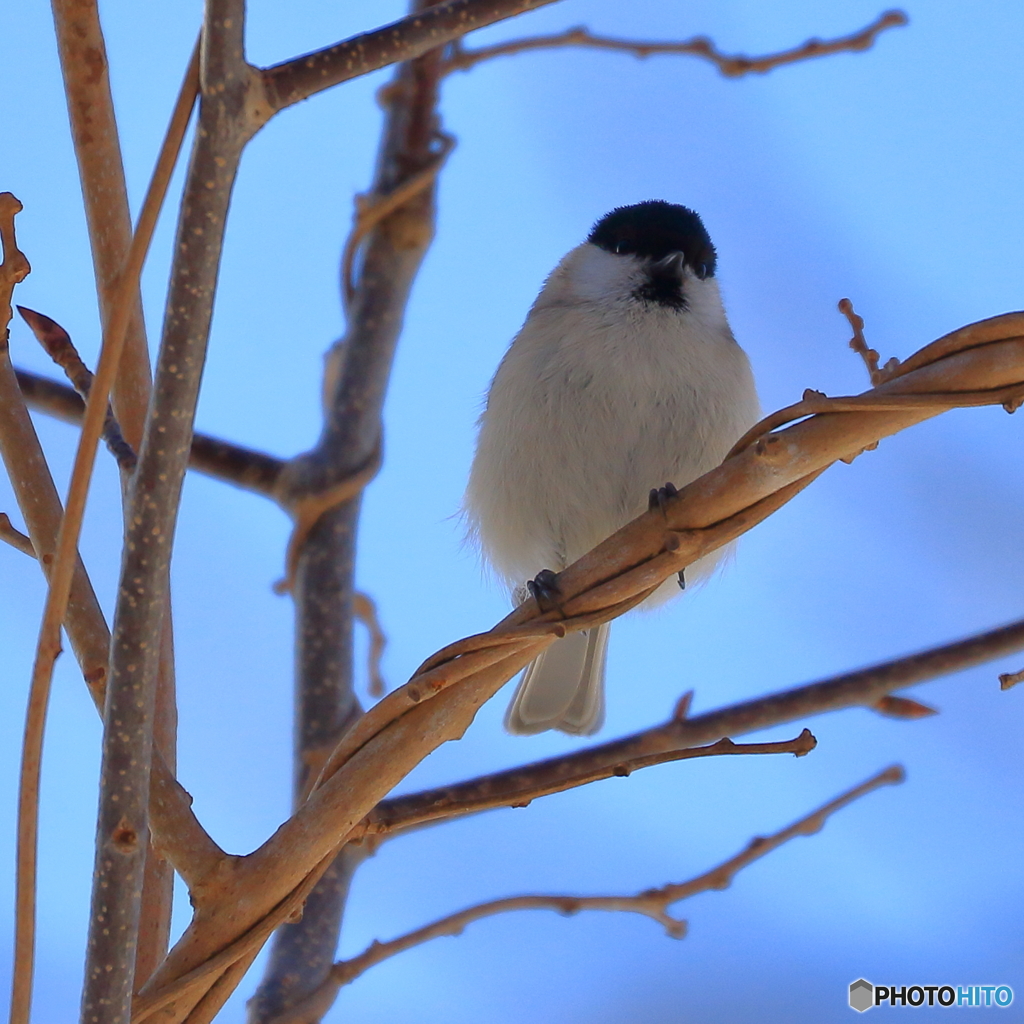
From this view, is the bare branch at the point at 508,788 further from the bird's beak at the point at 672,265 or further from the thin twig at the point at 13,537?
the bird's beak at the point at 672,265

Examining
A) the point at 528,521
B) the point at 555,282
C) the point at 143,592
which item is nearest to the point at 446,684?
the point at 143,592

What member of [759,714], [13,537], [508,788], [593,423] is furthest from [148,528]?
[593,423]

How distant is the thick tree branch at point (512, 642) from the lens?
2.52ft

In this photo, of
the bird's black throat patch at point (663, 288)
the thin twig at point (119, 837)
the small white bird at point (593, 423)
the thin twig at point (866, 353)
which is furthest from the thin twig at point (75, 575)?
the bird's black throat patch at point (663, 288)

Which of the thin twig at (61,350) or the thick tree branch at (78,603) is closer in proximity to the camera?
the thick tree branch at (78,603)

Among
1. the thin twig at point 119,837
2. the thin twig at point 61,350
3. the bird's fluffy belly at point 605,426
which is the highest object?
the bird's fluffy belly at point 605,426

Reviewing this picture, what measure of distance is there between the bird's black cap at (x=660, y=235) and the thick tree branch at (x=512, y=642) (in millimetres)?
1181

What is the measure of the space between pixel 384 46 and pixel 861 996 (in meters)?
1.44

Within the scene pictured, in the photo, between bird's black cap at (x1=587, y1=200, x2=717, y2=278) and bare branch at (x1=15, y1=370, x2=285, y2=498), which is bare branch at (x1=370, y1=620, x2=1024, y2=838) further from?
bird's black cap at (x1=587, y1=200, x2=717, y2=278)

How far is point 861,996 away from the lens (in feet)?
5.32

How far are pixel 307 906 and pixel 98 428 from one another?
34.4 inches

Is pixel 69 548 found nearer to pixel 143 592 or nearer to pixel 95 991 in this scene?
pixel 143 592

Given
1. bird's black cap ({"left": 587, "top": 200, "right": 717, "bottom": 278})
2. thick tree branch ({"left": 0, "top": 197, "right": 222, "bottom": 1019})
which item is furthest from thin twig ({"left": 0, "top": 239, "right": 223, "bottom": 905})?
bird's black cap ({"left": 587, "top": 200, "right": 717, "bottom": 278})

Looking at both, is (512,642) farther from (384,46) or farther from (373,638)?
(373,638)
